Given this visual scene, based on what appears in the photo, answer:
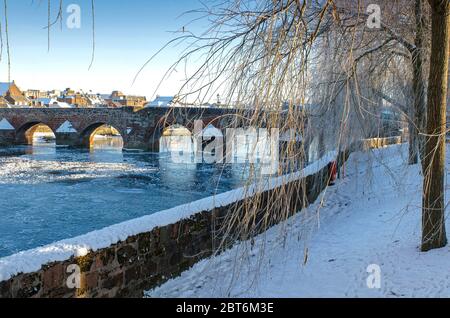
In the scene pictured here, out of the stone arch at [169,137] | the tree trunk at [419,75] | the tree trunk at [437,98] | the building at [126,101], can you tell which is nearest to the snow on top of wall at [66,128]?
the stone arch at [169,137]

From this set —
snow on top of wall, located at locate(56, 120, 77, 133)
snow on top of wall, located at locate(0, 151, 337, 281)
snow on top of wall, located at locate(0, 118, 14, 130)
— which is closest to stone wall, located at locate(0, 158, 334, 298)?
snow on top of wall, located at locate(0, 151, 337, 281)

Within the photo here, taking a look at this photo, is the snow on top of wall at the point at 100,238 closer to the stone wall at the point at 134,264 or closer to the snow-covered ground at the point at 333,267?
the stone wall at the point at 134,264

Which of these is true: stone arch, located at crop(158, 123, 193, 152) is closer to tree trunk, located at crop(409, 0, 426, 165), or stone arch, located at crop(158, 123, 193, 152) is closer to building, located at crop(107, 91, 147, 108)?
tree trunk, located at crop(409, 0, 426, 165)

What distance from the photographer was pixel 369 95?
7.00 metres

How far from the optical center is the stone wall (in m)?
3.71

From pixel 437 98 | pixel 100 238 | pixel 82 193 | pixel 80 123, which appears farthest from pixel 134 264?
pixel 80 123

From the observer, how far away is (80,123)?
39.7m

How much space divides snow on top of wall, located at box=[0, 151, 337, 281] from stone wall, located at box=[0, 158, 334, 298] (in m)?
0.05

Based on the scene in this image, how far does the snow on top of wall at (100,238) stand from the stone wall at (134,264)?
5 centimetres

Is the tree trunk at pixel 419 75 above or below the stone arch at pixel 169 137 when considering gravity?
above

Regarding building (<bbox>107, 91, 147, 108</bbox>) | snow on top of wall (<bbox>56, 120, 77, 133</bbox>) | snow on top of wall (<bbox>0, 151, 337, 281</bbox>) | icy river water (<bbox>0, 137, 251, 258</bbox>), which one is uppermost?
building (<bbox>107, 91, 147, 108</bbox>)

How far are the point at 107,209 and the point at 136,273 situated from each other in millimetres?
8068

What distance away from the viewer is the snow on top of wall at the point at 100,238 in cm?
355

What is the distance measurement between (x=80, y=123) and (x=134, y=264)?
3702cm
